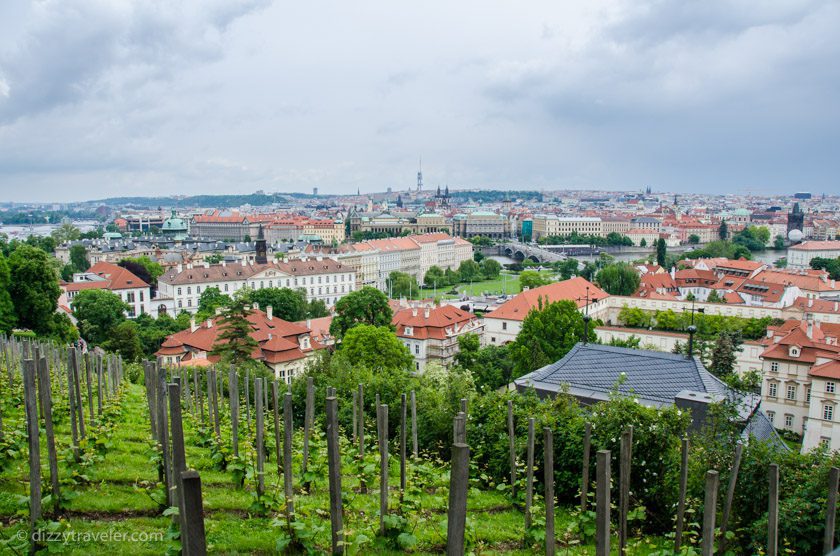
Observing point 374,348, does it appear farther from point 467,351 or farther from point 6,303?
point 6,303

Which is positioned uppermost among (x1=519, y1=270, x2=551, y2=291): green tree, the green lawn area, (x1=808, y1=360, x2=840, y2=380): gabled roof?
(x1=808, y1=360, x2=840, y2=380): gabled roof

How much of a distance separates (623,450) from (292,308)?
45057 millimetres

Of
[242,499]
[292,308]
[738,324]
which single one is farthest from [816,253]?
[242,499]

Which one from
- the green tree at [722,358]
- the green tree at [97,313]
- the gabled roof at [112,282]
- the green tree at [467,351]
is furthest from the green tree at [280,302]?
the green tree at [722,358]

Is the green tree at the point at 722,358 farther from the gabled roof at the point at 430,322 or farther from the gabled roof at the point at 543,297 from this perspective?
the gabled roof at the point at 430,322

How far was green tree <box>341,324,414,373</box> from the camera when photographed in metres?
29.4

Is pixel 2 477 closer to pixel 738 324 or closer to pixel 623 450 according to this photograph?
pixel 623 450

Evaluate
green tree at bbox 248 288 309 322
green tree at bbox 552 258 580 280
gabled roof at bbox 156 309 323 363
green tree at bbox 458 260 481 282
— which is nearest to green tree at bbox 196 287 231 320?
green tree at bbox 248 288 309 322

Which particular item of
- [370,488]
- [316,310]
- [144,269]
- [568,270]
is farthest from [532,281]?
[370,488]

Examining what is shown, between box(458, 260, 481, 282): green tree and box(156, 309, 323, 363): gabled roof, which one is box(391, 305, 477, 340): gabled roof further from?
box(458, 260, 481, 282): green tree

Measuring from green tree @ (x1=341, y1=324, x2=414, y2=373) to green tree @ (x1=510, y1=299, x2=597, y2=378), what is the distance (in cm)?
513

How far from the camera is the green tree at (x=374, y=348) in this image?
96.6ft

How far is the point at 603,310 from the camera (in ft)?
162

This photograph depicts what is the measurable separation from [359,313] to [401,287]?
41311mm
